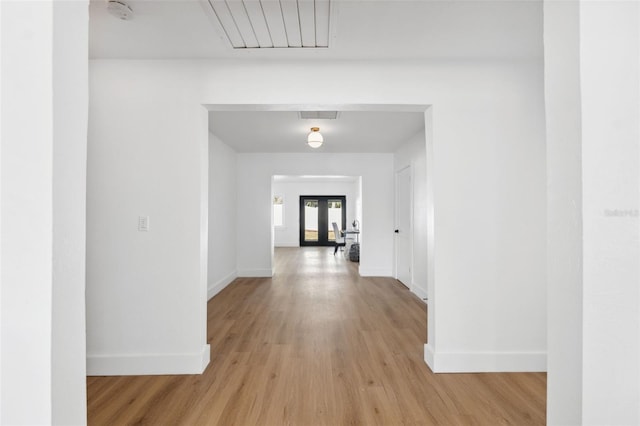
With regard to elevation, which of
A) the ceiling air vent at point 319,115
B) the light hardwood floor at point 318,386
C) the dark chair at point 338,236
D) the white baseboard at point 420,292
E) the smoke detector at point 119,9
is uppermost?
the smoke detector at point 119,9

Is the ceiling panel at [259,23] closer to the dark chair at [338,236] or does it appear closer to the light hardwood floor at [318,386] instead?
the light hardwood floor at [318,386]

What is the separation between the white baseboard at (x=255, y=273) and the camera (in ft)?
19.8

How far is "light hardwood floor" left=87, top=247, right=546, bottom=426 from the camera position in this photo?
1.91 metres

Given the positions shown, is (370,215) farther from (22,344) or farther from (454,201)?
(22,344)

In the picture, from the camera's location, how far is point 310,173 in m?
6.15

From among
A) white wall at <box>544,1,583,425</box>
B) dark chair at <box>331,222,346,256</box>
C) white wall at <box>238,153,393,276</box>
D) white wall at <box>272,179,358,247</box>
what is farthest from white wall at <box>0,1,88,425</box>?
white wall at <box>272,179,358,247</box>

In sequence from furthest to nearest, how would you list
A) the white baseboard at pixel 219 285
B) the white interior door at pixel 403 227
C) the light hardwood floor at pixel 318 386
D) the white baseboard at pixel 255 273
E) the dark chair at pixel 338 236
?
the dark chair at pixel 338 236, the white baseboard at pixel 255 273, the white interior door at pixel 403 227, the white baseboard at pixel 219 285, the light hardwood floor at pixel 318 386

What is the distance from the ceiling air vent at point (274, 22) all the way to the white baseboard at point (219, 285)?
11.0 feet

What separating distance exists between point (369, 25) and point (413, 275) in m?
3.81

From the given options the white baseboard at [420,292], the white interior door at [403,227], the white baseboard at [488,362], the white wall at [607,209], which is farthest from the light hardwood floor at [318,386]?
the white interior door at [403,227]

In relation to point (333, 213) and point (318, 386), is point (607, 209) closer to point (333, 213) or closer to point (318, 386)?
point (318, 386)

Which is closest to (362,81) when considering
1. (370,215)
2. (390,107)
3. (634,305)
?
(390,107)

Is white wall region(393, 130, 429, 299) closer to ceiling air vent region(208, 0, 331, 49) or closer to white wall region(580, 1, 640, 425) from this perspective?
ceiling air vent region(208, 0, 331, 49)

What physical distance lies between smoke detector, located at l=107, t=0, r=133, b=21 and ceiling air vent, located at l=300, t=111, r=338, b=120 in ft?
6.50
